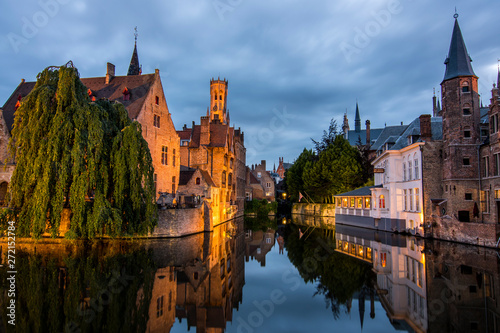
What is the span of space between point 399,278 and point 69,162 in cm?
1593

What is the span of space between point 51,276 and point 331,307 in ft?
30.5

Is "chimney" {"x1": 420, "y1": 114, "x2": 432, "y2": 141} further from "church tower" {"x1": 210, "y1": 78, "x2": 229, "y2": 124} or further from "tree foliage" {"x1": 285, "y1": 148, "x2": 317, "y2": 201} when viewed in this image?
"church tower" {"x1": 210, "y1": 78, "x2": 229, "y2": 124}

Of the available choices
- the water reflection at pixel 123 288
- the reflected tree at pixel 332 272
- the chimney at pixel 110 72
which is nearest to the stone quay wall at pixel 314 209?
the reflected tree at pixel 332 272

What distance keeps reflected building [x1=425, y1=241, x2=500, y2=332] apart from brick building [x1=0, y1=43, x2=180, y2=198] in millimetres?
22693

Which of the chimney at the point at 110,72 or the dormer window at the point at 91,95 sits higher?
the chimney at the point at 110,72

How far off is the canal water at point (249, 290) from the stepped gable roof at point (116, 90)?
50.1ft

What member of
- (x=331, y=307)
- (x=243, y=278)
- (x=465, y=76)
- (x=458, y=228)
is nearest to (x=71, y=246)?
(x=243, y=278)

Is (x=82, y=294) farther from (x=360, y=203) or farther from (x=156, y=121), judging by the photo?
(x=360, y=203)

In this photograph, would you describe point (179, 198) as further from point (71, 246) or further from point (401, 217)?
point (401, 217)

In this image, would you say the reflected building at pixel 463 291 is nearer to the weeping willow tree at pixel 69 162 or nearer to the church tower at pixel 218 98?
the weeping willow tree at pixel 69 162

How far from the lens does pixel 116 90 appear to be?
31.6 m

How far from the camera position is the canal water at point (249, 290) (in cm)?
820

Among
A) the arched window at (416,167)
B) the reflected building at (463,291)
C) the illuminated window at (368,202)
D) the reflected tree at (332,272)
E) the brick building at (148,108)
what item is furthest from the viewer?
the illuminated window at (368,202)

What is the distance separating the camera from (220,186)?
38062 mm
